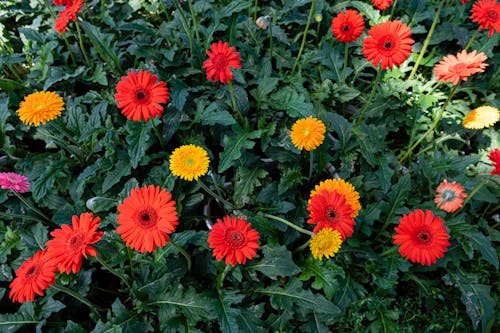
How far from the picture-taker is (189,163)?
1663 mm

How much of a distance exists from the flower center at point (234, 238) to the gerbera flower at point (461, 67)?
1.38 meters

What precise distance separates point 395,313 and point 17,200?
2.19 metres

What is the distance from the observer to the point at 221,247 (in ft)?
4.90

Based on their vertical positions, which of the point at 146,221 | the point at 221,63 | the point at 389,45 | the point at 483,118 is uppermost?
the point at 389,45

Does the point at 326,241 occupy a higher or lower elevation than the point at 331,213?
lower

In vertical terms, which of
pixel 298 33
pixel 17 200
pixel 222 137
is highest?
pixel 298 33

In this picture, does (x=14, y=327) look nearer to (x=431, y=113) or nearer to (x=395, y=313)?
(x=395, y=313)

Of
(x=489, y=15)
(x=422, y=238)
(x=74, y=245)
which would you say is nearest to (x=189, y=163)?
(x=74, y=245)

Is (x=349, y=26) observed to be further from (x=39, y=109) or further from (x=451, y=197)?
(x=39, y=109)

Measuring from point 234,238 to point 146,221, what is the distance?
353mm

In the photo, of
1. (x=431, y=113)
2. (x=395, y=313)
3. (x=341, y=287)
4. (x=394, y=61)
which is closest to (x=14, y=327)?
(x=341, y=287)

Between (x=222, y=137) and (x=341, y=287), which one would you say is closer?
(x=341, y=287)

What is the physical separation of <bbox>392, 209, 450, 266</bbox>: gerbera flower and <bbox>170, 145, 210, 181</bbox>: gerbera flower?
0.88m

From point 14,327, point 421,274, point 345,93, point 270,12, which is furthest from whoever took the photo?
point 270,12
